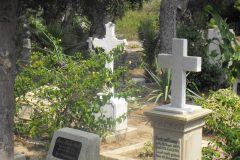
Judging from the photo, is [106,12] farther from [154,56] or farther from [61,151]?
[61,151]

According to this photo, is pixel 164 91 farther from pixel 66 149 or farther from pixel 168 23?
pixel 66 149

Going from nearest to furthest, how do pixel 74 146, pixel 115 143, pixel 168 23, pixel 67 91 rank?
pixel 74 146 → pixel 67 91 → pixel 115 143 → pixel 168 23

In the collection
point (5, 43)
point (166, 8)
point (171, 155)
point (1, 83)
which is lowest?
point (171, 155)

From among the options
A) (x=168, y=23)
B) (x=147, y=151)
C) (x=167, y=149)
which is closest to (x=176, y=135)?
(x=167, y=149)

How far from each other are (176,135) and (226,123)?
1.10 metres

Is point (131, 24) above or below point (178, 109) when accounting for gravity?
above

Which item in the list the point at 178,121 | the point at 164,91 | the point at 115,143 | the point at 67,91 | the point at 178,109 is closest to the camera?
the point at 178,121

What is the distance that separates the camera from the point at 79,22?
23.6 meters

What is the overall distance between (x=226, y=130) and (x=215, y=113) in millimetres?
1037

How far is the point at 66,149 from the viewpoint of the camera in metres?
5.52

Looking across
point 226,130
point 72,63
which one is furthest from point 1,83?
point 226,130

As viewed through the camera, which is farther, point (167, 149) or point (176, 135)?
point (167, 149)

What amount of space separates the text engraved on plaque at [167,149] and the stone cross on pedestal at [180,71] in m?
0.35

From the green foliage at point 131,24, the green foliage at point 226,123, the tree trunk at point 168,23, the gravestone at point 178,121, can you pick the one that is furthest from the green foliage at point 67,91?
the green foliage at point 131,24
